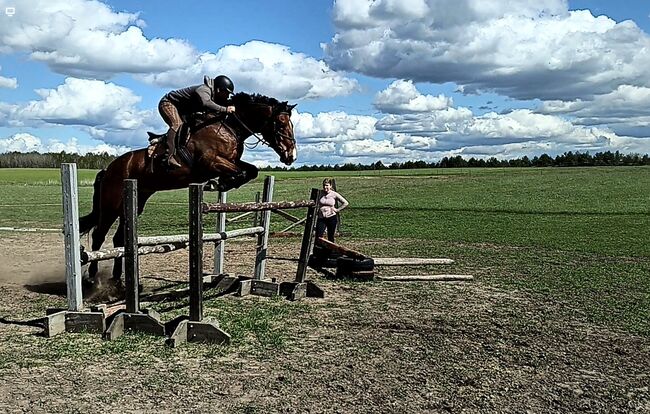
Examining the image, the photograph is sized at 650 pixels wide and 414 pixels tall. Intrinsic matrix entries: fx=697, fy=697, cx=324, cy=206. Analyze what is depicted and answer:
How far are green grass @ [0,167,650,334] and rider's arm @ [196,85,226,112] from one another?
3.09 meters

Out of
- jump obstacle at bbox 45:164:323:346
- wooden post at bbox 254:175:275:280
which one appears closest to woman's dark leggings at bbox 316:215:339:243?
wooden post at bbox 254:175:275:280

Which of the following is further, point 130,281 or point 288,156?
point 288,156

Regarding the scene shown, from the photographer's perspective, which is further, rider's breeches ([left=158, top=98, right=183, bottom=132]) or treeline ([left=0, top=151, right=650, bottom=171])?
treeline ([left=0, top=151, right=650, bottom=171])

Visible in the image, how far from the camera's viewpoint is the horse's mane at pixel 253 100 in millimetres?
9383

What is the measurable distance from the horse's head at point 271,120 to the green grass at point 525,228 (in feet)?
9.57

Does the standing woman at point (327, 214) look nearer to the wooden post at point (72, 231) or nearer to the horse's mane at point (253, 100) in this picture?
the horse's mane at point (253, 100)

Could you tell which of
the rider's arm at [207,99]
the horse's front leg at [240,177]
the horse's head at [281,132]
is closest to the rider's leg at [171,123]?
the rider's arm at [207,99]

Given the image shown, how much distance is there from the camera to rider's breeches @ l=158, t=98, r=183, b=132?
31.0 feet

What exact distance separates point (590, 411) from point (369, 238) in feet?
46.6

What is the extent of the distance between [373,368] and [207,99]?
4641 millimetres

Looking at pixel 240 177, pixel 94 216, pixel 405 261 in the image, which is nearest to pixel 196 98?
pixel 240 177

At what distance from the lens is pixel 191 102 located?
955 centimetres

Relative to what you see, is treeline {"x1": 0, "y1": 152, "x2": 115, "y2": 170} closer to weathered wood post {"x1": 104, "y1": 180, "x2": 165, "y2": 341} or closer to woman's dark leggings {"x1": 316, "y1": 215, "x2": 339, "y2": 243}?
woman's dark leggings {"x1": 316, "y1": 215, "x2": 339, "y2": 243}

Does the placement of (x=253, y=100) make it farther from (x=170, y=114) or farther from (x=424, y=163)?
(x=424, y=163)
